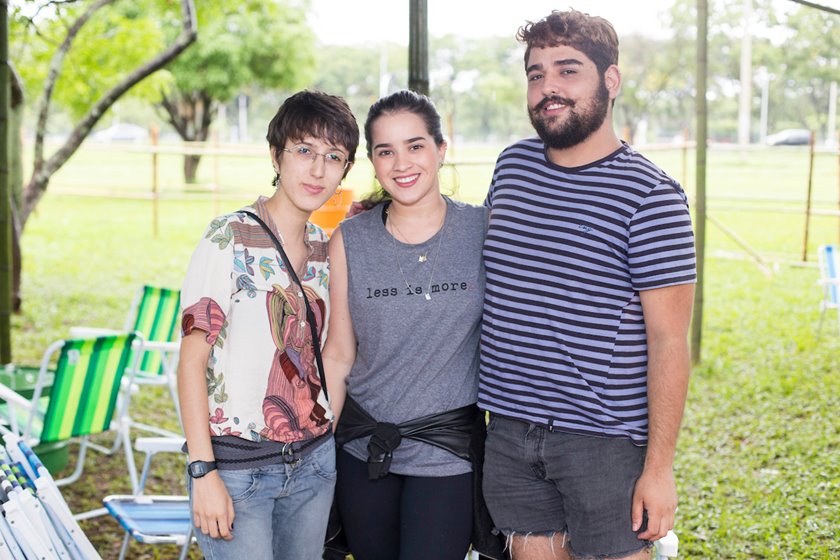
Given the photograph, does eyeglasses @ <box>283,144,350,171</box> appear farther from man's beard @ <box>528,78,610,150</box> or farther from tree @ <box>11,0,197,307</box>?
tree @ <box>11,0,197,307</box>

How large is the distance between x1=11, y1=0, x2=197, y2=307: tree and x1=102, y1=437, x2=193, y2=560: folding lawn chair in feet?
13.1

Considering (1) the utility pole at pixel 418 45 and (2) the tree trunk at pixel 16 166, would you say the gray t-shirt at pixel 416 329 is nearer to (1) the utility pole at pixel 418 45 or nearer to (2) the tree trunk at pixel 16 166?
(1) the utility pole at pixel 418 45

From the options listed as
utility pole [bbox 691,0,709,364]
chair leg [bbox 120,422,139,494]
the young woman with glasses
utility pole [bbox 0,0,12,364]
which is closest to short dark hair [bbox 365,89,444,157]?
the young woman with glasses

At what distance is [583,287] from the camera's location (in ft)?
7.55

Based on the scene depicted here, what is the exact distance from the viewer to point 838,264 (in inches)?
345

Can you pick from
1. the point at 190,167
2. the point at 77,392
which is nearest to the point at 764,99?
the point at 190,167

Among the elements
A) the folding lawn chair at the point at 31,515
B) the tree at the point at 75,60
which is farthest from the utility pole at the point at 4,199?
the folding lawn chair at the point at 31,515

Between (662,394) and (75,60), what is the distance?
9755mm

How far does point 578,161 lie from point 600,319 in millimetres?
403

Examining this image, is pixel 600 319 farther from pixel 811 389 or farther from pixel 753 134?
pixel 753 134

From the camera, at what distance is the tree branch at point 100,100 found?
26.1 feet

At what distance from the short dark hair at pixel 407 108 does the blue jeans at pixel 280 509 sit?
0.83 metres

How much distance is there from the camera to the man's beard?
2361mm

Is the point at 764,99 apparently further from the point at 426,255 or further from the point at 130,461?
the point at 426,255
